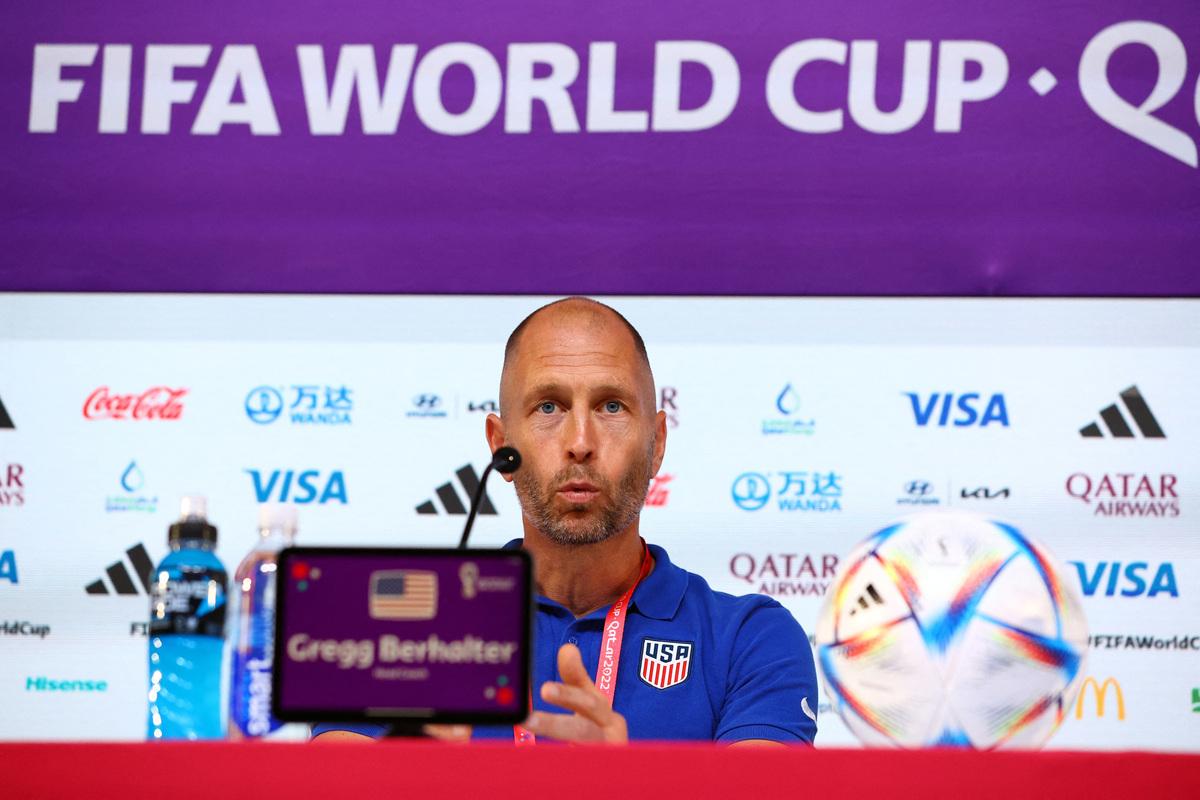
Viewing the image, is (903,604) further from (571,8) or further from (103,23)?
(103,23)

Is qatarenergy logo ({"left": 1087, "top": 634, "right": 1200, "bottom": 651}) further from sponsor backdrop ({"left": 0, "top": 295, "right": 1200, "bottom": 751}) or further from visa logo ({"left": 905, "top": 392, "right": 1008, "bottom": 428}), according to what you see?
visa logo ({"left": 905, "top": 392, "right": 1008, "bottom": 428})

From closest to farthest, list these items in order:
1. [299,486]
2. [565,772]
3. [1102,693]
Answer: [565,772]
[1102,693]
[299,486]

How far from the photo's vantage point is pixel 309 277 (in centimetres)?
337

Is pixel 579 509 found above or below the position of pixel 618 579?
above

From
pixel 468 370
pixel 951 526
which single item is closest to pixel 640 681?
pixel 951 526

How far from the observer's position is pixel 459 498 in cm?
324

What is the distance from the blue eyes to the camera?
220 cm

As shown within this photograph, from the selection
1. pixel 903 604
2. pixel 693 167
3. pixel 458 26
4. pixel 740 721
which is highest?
pixel 458 26

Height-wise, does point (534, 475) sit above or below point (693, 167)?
below

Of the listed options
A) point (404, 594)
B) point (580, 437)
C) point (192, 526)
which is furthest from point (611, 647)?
point (404, 594)

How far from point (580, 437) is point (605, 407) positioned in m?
0.08

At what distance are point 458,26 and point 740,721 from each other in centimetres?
206

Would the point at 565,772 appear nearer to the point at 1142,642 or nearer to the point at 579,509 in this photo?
the point at 579,509

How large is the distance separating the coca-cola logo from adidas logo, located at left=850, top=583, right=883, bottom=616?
1.94m
